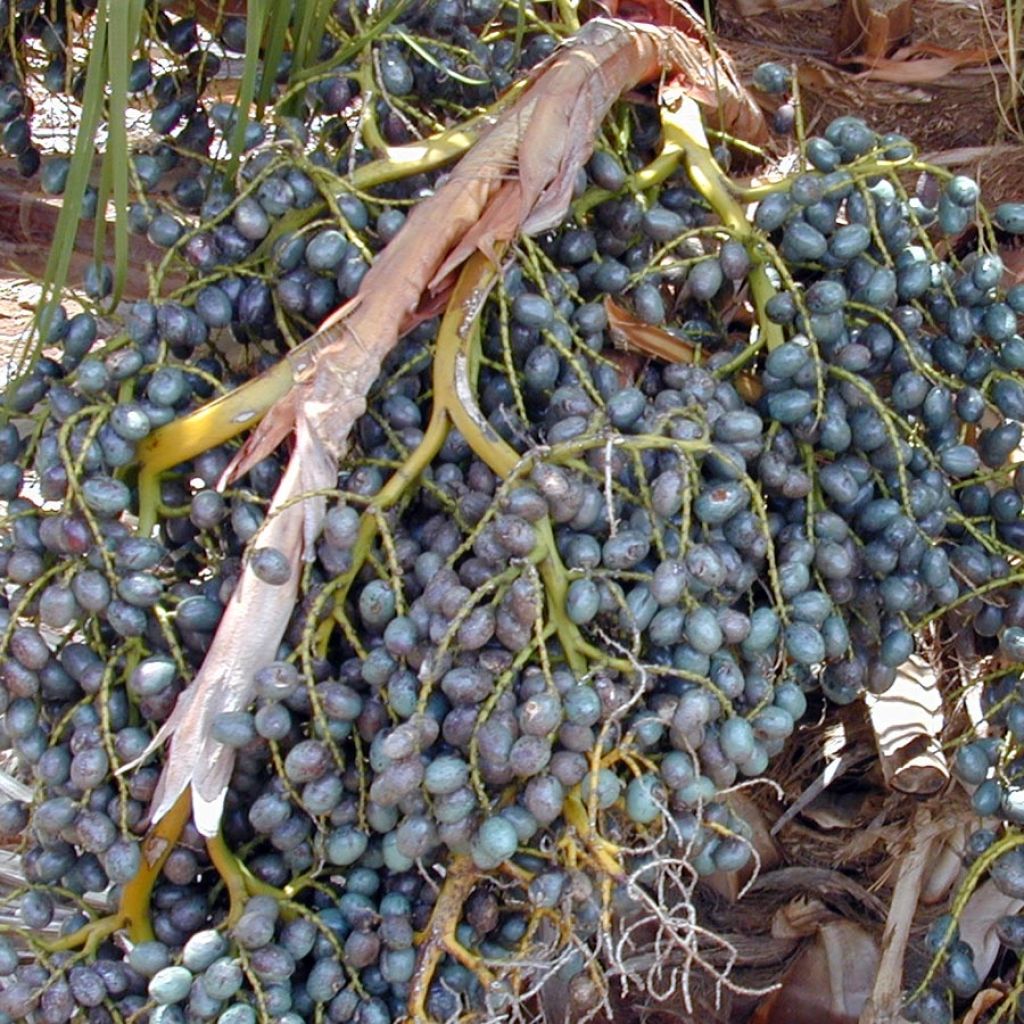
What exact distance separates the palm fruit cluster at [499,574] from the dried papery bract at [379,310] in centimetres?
3

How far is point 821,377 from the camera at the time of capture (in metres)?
1.34

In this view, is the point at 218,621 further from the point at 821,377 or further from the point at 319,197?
the point at 821,377

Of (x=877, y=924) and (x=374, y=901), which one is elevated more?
(x=374, y=901)

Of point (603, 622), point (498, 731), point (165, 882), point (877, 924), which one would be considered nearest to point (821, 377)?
point (603, 622)

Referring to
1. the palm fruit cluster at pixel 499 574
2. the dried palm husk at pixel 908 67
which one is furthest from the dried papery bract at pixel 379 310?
→ the dried palm husk at pixel 908 67

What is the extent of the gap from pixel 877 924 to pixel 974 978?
47 cm

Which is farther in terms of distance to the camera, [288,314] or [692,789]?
[288,314]

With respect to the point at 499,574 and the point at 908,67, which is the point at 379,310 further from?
the point at 908,67

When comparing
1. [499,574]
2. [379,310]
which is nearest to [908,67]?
[379,310]

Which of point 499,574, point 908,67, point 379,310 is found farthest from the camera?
point 908,67

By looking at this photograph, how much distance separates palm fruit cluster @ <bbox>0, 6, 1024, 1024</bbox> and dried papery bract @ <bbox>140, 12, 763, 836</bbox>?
0.03 metres

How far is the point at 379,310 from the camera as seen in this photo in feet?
4.43

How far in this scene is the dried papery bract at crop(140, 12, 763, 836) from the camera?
1220 millimetres

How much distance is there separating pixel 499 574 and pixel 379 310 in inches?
13.3
